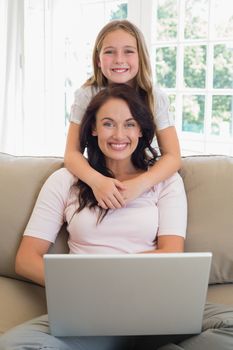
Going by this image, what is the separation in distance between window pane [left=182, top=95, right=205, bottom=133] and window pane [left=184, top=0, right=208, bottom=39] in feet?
1.21

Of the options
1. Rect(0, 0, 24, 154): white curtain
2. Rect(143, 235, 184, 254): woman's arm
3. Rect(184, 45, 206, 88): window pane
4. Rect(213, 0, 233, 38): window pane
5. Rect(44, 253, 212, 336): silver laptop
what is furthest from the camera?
Rect(0, 0, 24, 154): white curtain

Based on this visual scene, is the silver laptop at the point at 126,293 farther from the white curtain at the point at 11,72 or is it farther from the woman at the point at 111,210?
the white curtain at the point at 11,72

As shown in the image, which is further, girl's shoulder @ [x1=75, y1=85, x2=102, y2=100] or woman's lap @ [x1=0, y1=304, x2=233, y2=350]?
girl's shoulder @ [x1=75, y1=85, x2=102, y2=100]

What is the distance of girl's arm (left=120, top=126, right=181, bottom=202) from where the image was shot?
1.53 meters

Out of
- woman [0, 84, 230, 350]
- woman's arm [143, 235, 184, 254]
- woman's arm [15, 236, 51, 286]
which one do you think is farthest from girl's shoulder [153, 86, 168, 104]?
woman's arm [15, 236, 51, 286]

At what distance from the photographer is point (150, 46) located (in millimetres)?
3014

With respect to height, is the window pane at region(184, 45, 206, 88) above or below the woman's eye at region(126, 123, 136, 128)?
above

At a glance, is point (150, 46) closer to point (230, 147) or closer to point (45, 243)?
point (230, 147)

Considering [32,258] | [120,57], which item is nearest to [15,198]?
[32,258]

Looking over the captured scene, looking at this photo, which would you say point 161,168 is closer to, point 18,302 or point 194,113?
point 18,302

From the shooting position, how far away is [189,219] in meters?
1.65

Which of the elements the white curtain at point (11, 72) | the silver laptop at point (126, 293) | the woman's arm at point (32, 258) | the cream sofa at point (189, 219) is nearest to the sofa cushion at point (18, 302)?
the cream sofa at point (189, 219)

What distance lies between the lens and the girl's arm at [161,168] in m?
1.53

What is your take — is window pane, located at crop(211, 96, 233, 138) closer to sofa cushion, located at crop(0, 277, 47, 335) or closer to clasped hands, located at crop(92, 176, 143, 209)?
clasped hands, located at crop(92, 176, 143, 209)
